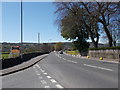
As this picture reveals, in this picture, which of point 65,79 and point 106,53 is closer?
point 65,79

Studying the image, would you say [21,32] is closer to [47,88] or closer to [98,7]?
[98,7]

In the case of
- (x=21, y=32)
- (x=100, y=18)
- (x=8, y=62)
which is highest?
(x=100, y=18)

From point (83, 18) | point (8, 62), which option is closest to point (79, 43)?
point (83, 18)

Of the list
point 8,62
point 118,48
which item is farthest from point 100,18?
point 8,62

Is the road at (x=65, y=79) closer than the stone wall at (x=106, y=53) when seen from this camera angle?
Yes

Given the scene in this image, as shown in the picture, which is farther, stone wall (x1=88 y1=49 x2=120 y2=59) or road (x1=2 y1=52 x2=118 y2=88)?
stone wall (x1=88 y1=49 x2=120 y2=59)

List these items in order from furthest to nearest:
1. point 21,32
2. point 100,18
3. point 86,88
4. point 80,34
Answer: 1. point 80,34
2. point 100,18
3. point 21,32
4. point 86,88

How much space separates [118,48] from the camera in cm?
3312

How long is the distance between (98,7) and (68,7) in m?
9.53

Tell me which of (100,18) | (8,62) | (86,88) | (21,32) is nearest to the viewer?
(86,88)

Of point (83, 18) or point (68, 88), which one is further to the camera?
point (83, 18)

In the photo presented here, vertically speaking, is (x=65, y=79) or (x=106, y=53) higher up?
(x=106, y=53)

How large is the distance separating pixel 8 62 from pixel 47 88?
14738 mm

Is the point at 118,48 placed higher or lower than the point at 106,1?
lower
